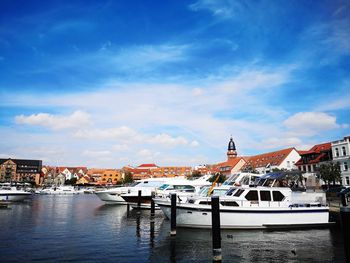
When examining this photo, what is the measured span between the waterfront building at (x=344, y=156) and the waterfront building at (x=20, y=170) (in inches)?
5359

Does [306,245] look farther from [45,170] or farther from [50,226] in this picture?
[45,170]

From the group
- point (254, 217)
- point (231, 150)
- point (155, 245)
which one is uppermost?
point (231, 150)

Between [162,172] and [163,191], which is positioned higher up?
[162,172]

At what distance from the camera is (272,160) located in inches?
3388

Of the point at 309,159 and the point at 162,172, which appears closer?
the point at 309,159

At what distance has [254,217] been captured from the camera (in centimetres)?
2259

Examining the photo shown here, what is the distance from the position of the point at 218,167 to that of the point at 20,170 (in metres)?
102

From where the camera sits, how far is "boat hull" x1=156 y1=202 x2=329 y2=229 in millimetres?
22484

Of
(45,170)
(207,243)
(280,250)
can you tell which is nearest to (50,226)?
→ (207,243)

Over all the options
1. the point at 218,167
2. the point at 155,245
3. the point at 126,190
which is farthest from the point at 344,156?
the point at 218,167

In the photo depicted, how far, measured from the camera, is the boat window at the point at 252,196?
2311 centimetres

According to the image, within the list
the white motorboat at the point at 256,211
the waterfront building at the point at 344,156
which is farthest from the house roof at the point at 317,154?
the white motorboat at the point at 256,211

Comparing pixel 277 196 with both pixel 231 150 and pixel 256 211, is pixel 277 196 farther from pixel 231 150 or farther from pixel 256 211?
pixel 231 150

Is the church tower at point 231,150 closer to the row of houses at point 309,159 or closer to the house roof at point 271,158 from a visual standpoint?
the row of houses at point 309,159
